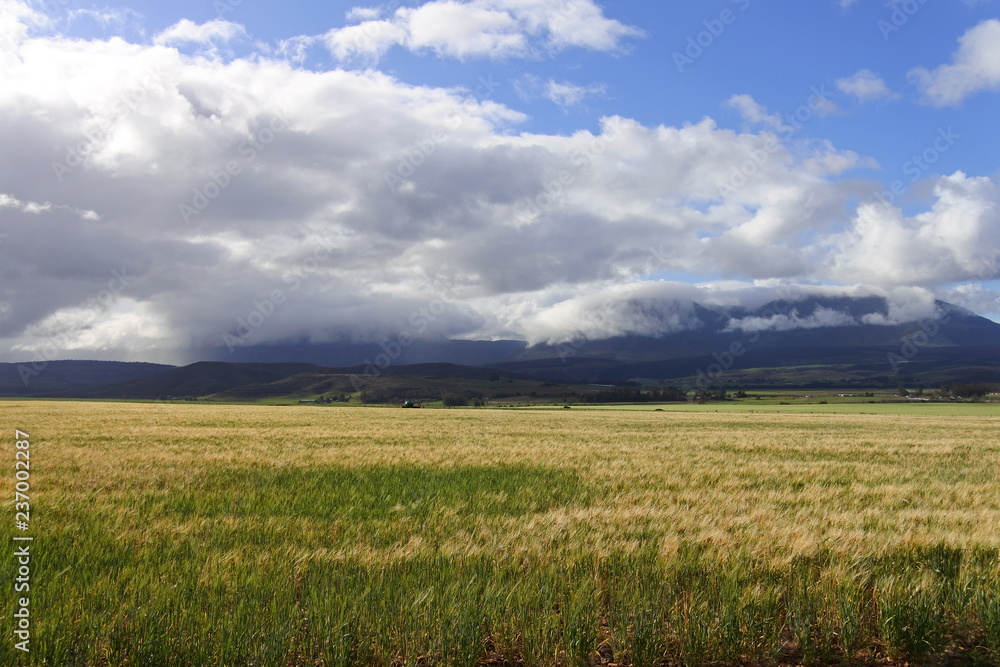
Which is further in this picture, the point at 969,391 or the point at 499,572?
the point at 969,391

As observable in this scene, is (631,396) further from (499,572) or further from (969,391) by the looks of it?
(499,572)

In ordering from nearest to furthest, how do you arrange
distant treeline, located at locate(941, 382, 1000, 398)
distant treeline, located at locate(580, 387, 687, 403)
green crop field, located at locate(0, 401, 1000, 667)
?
green crop field, located at locate(0, 401, 1000, 667)
distant treeline, located at locate(941, 382, 1000, 398)
distant treeline, located at locate(580, 387, 687, 403)

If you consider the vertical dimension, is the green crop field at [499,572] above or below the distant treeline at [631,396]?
above

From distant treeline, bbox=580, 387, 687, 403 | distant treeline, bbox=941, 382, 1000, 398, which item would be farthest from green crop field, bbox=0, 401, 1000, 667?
distant treeline, bbox=941, 382, 1000, 398

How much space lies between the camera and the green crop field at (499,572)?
16.9 ft

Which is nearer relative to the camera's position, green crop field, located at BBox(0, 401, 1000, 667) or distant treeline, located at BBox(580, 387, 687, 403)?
green crop field, located at BBox(0, 401, 1000, 667)

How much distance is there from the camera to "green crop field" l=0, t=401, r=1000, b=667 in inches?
203

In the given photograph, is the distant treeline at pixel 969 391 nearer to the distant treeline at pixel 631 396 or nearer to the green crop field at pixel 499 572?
the distant treeline at pixel 631 396

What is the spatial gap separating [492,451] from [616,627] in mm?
16473

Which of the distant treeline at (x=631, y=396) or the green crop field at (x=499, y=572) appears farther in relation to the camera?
the distant treeline at (x=631, y=396)

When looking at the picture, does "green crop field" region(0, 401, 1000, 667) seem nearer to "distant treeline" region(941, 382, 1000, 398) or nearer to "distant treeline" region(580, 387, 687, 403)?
"distant treeline" region(580, 387, 687, 403)

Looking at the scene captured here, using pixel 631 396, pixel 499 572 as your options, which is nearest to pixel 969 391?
pixel 631 396

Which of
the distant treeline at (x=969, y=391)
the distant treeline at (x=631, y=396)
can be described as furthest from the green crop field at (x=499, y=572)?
the distant treeline at (x=969, y=391)

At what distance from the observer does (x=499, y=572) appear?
6.75m
